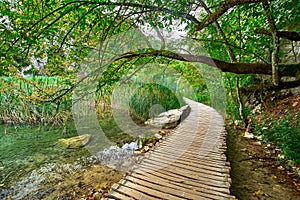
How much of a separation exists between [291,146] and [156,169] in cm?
199

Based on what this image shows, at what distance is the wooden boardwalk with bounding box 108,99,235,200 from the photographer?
1.98m

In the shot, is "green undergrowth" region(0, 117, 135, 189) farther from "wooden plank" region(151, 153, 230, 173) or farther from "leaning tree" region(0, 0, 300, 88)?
"leaning tree" region(0, 0, 300, 88)

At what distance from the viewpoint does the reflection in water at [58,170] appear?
2.72 meters

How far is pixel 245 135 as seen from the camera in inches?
183

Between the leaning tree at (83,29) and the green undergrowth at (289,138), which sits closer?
the leaning tree at (83,29)

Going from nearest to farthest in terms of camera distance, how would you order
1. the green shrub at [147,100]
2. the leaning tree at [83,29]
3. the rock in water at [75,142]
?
the leaning tree at [83,29] → the rock in water at [75,142] → the green shrub at [147,100]

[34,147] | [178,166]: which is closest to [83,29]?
[178,166]

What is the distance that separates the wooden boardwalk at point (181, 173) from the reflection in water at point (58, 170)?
94cm

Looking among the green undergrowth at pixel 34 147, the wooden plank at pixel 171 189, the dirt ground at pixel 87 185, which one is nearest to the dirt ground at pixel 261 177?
the wooden plank at pixel 171 189

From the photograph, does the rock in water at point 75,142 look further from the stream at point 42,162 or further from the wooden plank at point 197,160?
the wooden plank at point 197,160

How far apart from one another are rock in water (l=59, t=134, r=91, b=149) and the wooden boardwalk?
216 centimetres

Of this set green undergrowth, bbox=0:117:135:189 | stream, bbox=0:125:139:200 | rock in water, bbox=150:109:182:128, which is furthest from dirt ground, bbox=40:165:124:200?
rock in water, bbox=150:109:182:128

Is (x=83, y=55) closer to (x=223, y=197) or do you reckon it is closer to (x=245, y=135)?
(x=223, y=197)

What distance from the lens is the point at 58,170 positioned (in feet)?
10.9
